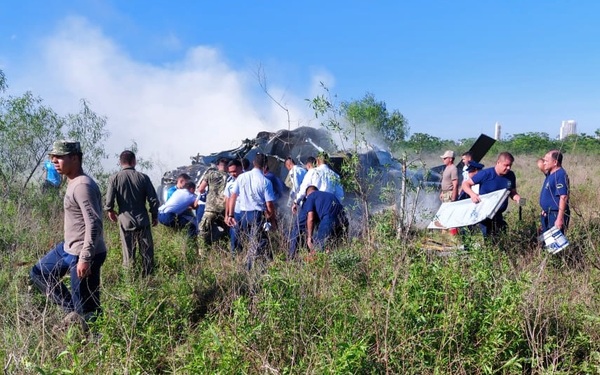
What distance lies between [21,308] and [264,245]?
105 inches

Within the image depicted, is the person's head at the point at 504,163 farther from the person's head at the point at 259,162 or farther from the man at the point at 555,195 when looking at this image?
the person's head at the point at 259,162

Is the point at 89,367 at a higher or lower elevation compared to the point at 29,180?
lower

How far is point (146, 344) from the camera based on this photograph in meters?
3.25

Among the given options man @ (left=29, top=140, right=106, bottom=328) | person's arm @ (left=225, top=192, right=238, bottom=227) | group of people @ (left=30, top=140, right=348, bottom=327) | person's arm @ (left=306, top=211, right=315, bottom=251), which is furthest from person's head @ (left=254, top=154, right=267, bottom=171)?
man @ (left=29, top=140, right=106, bottom=328)

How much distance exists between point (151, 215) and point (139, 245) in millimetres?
417

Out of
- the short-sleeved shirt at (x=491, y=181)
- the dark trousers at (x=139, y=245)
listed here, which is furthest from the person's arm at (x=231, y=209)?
the short-sleeved shirt at (x=491, y=181)

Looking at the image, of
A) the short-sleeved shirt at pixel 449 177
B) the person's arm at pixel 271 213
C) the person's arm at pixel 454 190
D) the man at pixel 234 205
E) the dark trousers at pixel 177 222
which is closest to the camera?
the man at pixel 234 205

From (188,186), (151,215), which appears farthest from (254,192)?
(188,186)

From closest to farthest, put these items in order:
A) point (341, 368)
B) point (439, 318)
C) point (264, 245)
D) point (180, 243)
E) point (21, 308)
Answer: point (341, 368), point (439, 318), point (21, 308), point (264, 245), point (180, 243)

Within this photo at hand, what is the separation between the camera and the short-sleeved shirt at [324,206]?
18.4 ft

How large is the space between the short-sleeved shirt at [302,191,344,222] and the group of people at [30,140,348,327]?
0.04 ft

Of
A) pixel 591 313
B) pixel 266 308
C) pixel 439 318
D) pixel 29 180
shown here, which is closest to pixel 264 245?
pixel 266 308

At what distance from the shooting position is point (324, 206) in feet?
18.5

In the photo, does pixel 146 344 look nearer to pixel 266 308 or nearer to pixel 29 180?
pixel 266 308
